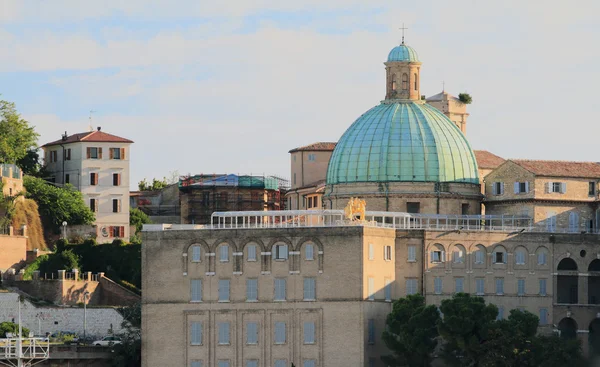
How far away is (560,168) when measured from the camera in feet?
459

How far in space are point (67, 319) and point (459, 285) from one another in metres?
27.0

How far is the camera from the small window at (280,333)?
12812cm

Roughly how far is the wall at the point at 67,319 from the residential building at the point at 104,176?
2106cm

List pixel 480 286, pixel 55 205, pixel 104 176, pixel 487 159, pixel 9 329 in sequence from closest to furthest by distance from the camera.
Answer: pixel 480 286, pixel 9 329, pixel 487 159, pixel 55 205, pixel 104 176

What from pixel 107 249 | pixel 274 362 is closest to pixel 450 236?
pixel 274 362

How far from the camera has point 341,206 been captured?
140250 millimetres

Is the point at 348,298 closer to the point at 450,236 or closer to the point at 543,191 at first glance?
the point at 450,236

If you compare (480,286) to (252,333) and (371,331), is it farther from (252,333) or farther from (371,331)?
(252,333)

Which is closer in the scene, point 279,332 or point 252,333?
point 279,332

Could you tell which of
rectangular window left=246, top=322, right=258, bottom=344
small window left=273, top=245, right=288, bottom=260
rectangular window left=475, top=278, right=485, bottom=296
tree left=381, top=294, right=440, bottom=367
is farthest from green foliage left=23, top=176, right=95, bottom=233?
tree left=381, top=294, right=440, bottom=367

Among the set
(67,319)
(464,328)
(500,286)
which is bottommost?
(67,319)

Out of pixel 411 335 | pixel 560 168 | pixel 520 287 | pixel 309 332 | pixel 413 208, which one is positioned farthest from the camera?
pixel 560 168

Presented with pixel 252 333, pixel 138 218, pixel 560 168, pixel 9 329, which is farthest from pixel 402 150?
pixel 138 218

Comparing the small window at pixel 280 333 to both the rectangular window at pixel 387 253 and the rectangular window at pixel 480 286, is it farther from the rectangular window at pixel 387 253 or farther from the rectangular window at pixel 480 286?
the rectangular window at pixel 480 286
